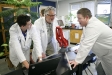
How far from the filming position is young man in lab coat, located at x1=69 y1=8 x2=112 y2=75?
1.17 meters

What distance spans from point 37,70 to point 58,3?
6410mm

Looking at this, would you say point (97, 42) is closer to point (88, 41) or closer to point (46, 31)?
point (88, 41)

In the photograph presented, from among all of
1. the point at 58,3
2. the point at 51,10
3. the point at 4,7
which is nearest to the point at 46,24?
the point at 51,10

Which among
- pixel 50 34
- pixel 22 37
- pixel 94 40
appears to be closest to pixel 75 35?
pixel 50 34

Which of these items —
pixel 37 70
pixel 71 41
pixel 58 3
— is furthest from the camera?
pixel 58 3

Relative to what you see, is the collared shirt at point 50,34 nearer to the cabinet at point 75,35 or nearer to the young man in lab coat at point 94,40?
the young man in lab coat at point 94,40

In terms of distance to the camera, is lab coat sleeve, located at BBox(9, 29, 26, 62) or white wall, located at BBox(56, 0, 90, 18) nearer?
lab coat sleeve, located at BBox(9, 29, 26, 62)

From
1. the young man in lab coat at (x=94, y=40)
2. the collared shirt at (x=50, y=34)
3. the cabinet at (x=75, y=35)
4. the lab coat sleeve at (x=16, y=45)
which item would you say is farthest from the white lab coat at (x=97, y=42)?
the cabinet at (x=75, y=35)

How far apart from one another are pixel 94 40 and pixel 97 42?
0.12 meters

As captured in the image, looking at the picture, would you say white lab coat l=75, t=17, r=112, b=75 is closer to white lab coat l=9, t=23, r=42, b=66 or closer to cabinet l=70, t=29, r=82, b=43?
white lab coat l=9, t=23, r=42, b=66

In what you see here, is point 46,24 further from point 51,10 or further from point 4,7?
point 4,7

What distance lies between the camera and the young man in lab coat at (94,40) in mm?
1166

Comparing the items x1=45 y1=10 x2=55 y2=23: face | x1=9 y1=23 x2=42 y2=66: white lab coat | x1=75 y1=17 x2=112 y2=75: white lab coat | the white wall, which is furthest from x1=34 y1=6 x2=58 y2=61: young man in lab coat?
the white wall

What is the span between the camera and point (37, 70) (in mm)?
881
